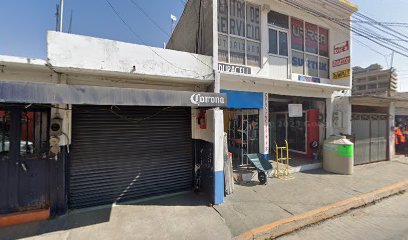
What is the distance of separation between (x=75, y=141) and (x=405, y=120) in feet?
62.7

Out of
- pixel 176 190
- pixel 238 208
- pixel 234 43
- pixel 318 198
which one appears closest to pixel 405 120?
pixel 318 198

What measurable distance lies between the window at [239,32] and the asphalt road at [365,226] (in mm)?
5658

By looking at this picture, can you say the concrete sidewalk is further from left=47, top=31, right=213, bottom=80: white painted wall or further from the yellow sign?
the yellow sign

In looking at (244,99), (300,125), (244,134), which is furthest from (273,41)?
(300,125)

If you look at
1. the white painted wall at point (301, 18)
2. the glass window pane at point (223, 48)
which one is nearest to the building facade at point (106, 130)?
the glass window pane at point (223, 48)

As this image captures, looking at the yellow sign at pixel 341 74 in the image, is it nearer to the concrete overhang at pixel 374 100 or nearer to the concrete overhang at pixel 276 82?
the concrete overhang at pixel 276 82

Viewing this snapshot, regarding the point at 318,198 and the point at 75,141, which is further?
the point at 318,198

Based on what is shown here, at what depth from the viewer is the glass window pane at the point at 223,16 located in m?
7.19

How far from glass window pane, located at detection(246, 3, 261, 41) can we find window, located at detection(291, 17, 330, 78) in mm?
1939

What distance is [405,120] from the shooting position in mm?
13406

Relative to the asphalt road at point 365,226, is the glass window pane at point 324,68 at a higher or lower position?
higher

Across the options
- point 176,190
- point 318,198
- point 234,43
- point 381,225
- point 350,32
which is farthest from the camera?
point 350,32

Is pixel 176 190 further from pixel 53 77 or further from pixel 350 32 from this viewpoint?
pixel 350 32

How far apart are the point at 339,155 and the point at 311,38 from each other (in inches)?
216
